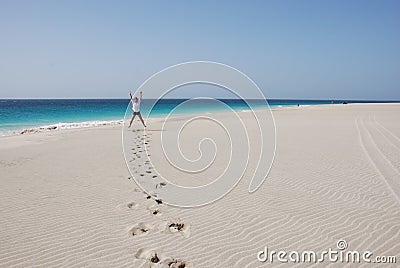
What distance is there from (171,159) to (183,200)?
3.92 metres

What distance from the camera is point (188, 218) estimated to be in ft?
16.2

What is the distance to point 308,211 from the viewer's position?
16.9 ft

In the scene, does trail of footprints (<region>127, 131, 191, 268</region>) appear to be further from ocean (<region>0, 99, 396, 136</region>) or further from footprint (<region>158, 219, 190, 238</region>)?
ocean (<region>0, 99, 396, 136</region>)

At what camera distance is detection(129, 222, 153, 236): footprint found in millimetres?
4345

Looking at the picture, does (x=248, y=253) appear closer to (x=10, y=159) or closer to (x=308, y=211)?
(x=308, y=211)
